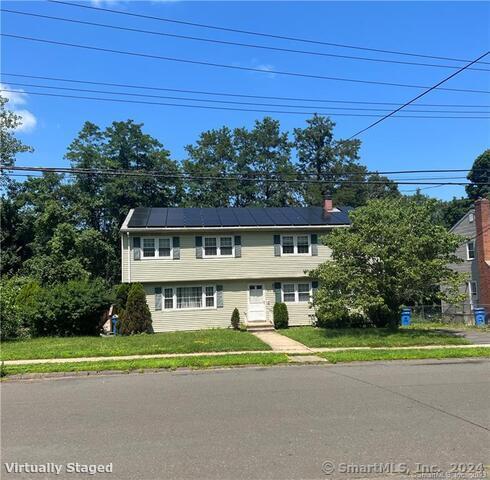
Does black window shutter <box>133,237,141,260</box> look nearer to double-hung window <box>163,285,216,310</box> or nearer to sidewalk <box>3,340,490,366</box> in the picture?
double-hung window <box>163,285,216,310</box>

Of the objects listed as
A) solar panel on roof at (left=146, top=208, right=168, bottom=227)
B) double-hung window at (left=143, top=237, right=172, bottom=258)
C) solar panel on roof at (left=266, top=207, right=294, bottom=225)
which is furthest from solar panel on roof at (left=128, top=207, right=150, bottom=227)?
solar panel on roof at (left=266, top=207, right=294, bottom=225)

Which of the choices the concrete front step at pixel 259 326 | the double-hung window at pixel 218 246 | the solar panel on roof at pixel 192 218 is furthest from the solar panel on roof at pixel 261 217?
the concrete front step at pixel 259 326

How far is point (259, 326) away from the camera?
84.9 feet

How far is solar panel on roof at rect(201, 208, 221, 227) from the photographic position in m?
27.6

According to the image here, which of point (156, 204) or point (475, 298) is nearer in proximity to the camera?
point (475, 298)

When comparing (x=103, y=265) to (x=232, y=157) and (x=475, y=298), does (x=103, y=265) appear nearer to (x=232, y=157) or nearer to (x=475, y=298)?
(x=232, y=157)

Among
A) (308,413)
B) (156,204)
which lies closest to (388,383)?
(308,413)

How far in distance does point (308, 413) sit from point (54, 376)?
723cm

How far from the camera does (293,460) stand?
544cm

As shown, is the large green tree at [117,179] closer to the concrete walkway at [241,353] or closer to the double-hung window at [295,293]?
the double-hung window at [295,293]

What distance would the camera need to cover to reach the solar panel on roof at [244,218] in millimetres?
28047

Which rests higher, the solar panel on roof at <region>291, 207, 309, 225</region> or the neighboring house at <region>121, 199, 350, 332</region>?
the solar panel on roof at <region>291, 207, 309, 225</region>

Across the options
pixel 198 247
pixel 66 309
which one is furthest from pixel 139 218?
pixel 66 309

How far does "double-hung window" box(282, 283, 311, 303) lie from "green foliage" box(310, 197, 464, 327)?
23.1 ft
